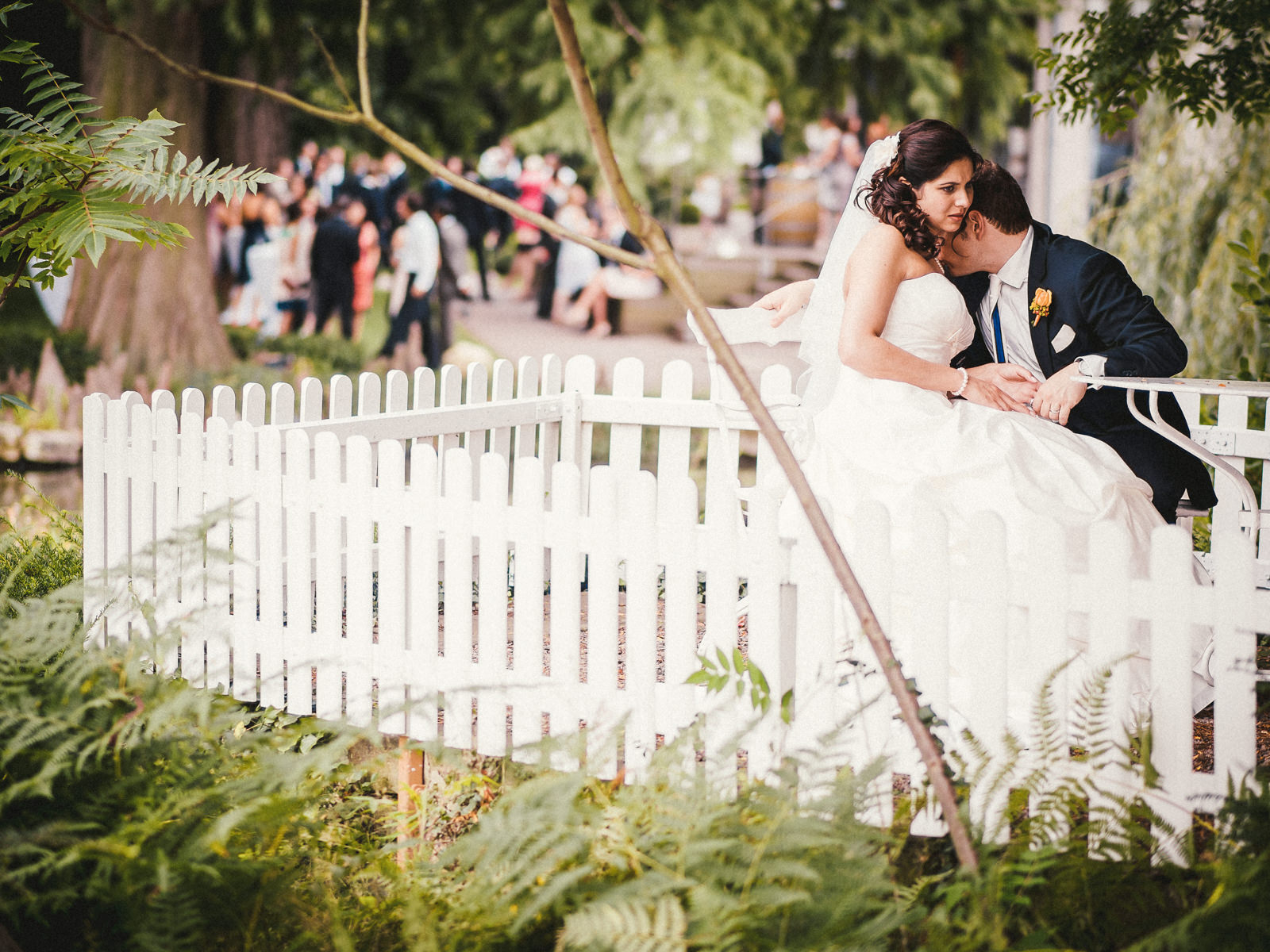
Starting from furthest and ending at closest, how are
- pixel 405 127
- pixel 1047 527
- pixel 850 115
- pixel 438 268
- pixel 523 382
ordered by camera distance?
pixel 850 115
pixel 405 127
pixel 438 268
pixel 523 382
pixel 1047 527

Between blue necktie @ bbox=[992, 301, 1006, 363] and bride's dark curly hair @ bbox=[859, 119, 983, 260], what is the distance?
1.22ft

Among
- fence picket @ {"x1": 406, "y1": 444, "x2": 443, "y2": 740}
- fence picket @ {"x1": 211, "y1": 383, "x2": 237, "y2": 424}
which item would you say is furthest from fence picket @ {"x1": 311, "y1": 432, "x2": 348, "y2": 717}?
fence picket @ {"x1": 211, "y1": 383, "x2": 237, "y2": 424}

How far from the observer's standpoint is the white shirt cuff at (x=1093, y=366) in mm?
3547

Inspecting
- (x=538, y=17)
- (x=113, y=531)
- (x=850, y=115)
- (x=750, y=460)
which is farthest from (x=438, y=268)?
(x=850, y=115)

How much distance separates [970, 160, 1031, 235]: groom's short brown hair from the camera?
12.6 ft

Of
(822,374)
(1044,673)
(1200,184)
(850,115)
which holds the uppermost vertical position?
(850,115)

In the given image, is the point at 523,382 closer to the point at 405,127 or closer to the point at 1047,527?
the point at 1047,527

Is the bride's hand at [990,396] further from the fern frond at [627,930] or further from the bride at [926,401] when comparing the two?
the fern frond at [627,930]

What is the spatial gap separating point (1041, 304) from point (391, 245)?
41.5ft

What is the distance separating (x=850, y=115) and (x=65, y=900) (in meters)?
21.9

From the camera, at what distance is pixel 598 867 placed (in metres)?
2.41

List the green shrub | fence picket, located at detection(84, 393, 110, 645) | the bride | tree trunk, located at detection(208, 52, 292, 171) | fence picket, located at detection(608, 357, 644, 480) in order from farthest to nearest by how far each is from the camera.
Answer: the green shrub < tree trunk, located at detection(208, 52, 292, 171) < fence picket, located at detection(608, 357, 644, 480) < fence picket, located at detection(84, 393, 110, 645) < the bride

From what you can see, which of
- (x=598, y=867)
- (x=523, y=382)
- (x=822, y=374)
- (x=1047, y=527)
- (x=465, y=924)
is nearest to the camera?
(x=465, y=924)

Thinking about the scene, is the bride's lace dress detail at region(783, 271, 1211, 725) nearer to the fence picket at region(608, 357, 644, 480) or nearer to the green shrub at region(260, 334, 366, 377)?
the fence picket at region(608, 357, 644, 480)
